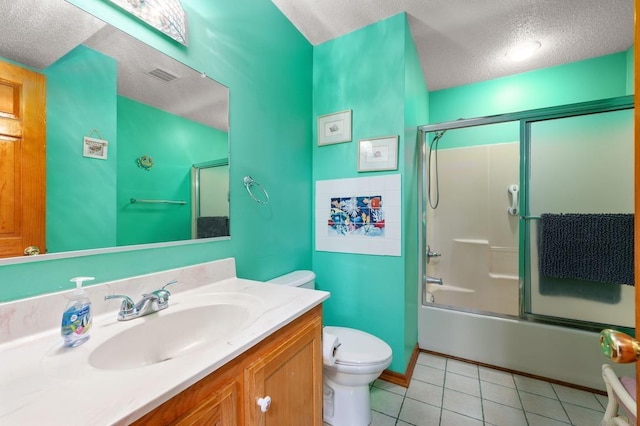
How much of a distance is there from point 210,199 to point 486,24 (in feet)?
7.35

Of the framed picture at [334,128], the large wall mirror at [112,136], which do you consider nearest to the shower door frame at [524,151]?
the framed picture at [334,128]

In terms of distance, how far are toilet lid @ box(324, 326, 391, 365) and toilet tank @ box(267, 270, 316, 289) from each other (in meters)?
0.31

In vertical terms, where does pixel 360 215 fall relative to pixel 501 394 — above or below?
above

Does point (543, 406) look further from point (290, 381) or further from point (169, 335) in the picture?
point (169, 335)

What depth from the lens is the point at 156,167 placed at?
101cm

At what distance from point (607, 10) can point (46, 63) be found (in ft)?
9.97

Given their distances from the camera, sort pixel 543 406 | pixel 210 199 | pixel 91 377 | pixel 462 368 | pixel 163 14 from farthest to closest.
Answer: pixel 462 368 < pixel 543 406 < pixel 210 199 < pixel 163 14 < pixel 91 377

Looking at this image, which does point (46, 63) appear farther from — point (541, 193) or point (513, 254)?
point (513, 254)

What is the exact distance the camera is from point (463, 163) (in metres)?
2.60

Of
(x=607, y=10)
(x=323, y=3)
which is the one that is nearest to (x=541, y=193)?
(x=607, y=10)

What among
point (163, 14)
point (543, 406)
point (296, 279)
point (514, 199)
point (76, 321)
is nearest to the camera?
point (76, 321)

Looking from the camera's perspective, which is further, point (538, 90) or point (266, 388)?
point (538, 90)

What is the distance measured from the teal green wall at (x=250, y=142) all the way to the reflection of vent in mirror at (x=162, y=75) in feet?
0.28

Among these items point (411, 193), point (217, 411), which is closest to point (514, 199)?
point (411, 193)
